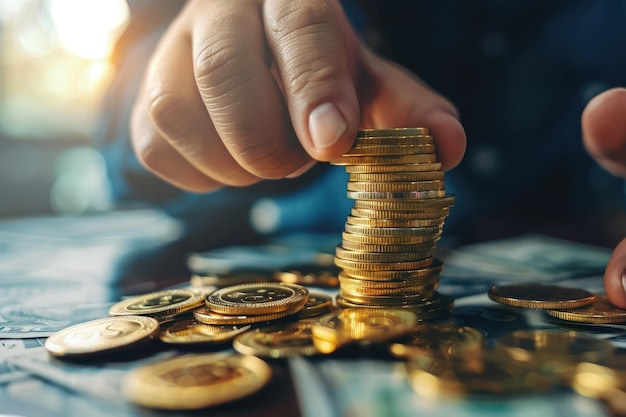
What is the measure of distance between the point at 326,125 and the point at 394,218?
0.17m

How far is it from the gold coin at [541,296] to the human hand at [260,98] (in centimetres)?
23

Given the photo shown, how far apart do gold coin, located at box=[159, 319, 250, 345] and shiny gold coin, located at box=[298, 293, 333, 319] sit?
0.09m

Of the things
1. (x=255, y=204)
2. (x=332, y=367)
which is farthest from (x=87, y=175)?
(x=332, y=367)

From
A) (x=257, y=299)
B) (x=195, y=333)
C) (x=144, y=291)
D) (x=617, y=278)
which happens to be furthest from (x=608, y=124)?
(x=144, y=291)

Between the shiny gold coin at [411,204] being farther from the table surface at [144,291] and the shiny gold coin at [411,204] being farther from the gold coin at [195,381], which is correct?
the gold coin at [195,381]

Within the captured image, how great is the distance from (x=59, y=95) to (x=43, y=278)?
2.04 m

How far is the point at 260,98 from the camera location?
900mm

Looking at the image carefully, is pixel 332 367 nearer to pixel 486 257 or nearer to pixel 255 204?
pixel 486 257

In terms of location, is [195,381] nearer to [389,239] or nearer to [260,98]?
[389,239]

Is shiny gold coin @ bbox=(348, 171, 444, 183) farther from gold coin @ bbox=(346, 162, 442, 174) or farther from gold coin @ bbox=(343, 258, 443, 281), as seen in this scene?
gold coin @ bbox=(343, 258, 443, 281)

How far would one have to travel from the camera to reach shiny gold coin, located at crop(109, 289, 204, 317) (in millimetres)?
830

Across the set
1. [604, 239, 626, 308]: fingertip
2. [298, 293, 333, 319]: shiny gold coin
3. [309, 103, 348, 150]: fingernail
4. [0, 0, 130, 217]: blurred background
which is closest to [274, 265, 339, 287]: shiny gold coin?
[298, 293, 333, 319]: shiny gold coin

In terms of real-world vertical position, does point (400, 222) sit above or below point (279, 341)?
above

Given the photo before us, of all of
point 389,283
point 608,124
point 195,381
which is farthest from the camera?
point 608,124
